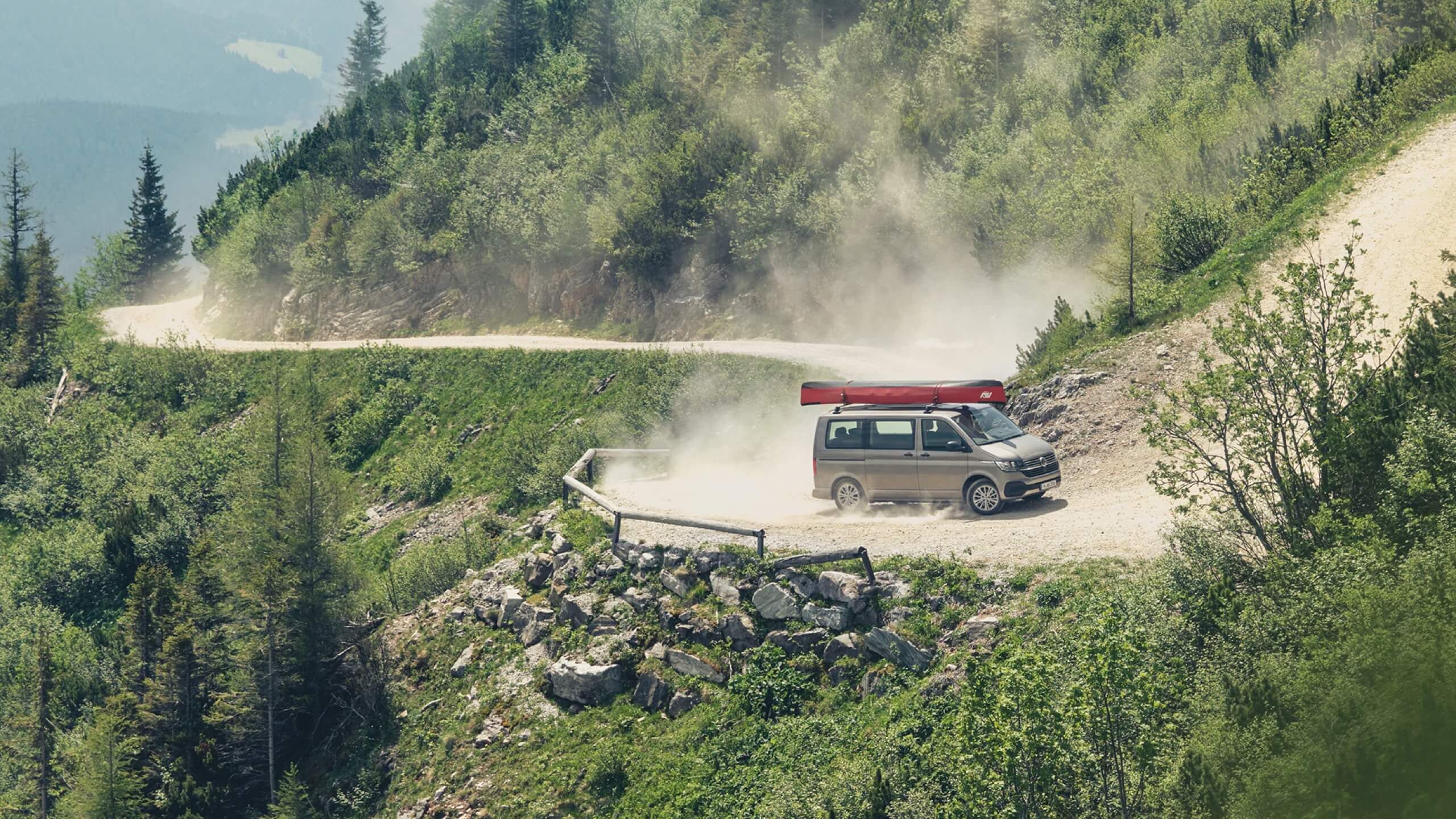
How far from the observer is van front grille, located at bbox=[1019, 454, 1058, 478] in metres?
24.8

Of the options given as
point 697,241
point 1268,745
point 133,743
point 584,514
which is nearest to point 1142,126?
point 697,241

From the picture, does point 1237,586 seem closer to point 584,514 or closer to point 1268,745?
point 1268,745

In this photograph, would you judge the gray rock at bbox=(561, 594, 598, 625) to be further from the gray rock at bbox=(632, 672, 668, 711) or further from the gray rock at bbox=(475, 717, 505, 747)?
the gray rock at bbox=(475, 717, 505, 747)

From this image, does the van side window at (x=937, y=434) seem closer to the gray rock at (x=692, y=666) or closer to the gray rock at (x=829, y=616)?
the gray rock at (x=829, y=616)

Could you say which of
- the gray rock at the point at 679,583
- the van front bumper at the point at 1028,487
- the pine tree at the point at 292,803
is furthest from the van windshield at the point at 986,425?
the pine tree at the point at 292,803

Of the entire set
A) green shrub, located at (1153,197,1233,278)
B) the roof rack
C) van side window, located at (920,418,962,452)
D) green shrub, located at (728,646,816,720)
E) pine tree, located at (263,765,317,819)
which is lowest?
pine tree, located at (263,765,317,819)

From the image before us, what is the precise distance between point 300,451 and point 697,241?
2986 cm

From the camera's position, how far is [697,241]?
60.2m

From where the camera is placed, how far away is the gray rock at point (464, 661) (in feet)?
92.8

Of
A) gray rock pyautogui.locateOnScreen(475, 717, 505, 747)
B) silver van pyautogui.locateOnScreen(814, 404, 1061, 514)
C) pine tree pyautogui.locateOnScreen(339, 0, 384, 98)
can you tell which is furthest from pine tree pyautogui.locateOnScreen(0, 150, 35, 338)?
silver van pyautogui.locateOnScreen(814, 404, 1061, 514)

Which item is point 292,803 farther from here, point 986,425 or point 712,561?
point 986,425

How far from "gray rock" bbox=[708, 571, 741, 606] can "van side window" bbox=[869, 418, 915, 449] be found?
4.73m

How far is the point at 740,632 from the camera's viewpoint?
23.4m

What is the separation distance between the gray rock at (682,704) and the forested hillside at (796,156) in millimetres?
20547
